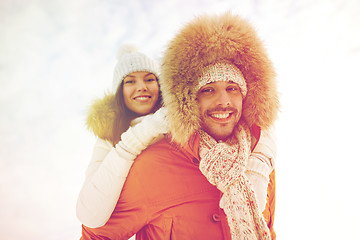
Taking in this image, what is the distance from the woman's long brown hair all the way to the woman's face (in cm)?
5

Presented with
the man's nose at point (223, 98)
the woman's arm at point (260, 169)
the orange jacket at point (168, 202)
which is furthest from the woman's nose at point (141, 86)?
the woman's arm at point (260, 169)

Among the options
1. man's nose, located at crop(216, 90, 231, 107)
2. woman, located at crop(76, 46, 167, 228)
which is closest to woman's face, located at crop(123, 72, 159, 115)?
woman, located at crop(76, 46, 167, 228)

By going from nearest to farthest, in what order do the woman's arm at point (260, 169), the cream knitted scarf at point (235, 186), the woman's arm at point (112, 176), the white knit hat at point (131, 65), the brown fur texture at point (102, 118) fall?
the cream knitted scarf at point (235, 186)
the woman's arm at point (260, 169)
the woman's arm at point (112, 176)
the brown fur texture at point (102, 118)
the white knit hat at point (131, 65)

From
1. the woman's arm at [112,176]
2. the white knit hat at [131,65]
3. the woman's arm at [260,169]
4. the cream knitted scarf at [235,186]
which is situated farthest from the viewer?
the white knit hat at [131,65]

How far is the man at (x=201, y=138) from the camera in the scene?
5.04 feet

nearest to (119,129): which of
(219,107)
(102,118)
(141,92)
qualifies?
(102,118)

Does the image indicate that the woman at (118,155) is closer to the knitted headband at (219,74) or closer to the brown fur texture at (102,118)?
the brown fur texture at (102,118)

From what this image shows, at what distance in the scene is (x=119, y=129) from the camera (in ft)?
7.25

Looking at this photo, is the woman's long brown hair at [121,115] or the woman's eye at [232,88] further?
the woman's long brown hair at [121,115]

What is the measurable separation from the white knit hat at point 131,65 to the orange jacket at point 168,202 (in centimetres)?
91

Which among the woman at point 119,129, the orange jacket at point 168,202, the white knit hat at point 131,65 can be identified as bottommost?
the orange jacket at point 168,202

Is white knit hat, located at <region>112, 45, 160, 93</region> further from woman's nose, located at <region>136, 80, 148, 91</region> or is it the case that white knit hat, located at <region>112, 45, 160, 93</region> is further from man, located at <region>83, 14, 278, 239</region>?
man, located at <region>83, 14, 278, 239</region>

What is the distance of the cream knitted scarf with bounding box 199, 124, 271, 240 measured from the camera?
136cm

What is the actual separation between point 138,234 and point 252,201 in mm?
845
